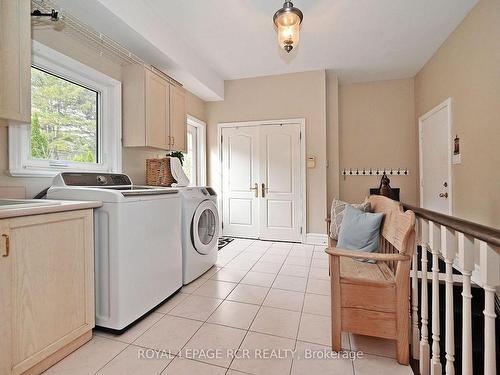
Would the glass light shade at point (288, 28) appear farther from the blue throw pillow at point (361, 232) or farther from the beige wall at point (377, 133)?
the beige wall at point (377, 133)

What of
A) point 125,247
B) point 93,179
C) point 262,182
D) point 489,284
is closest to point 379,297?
point 489,284

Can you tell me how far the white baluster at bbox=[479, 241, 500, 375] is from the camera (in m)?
0.84

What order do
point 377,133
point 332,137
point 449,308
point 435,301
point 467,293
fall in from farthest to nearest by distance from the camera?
point 377,133 < point 332,137 < point 435,301 < point 449,308 < point 467,293

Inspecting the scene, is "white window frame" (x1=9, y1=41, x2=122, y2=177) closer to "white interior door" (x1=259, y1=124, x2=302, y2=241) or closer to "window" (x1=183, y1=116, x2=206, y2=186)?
"window" (x1=183, y1=116, x2=206, y2=186)

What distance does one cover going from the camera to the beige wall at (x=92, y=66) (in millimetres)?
1724

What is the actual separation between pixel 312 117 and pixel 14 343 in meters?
4.08

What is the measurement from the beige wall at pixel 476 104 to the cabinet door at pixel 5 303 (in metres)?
3.70

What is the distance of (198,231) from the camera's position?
269cm

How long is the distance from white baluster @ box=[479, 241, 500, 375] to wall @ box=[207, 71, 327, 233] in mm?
3201

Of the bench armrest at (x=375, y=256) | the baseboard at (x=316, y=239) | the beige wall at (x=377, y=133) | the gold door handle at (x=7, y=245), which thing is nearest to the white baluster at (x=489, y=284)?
the bench armrest at (x=375, y=256)

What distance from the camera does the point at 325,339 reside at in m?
1.67

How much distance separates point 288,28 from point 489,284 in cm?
215

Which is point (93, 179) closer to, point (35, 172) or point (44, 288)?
point (35, 172)

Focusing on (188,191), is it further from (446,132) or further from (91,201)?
(446,132)
